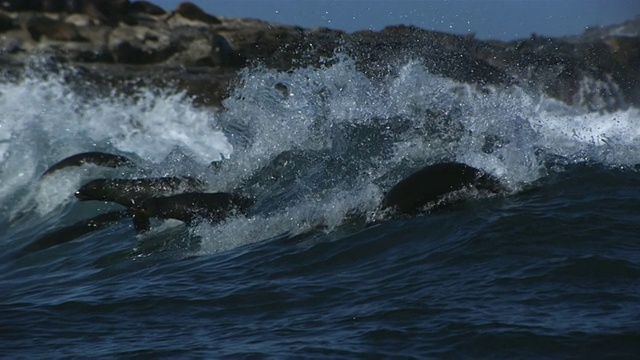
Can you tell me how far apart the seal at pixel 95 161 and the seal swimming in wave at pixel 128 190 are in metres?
2.98

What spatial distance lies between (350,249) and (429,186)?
1.10 meters

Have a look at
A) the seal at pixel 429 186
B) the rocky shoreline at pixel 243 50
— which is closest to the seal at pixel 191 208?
the seal at pixel 429 186

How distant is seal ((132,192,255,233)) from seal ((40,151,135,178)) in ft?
13.1

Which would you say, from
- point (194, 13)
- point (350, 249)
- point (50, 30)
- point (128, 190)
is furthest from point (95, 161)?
point (194, 13)

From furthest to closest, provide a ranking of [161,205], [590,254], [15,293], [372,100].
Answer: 1. [372,100]
2. [161,205]
3. [15,293]
4. [590,254]

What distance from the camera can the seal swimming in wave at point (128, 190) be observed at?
1264 centimetres

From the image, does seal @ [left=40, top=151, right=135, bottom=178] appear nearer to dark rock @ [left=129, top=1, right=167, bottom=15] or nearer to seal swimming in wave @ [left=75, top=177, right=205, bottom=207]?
seal swimming in wave @ [left=75, top=177, right=205, bottom=207]

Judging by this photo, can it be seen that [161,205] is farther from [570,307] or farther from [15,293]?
[570,307]

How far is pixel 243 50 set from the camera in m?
31.0

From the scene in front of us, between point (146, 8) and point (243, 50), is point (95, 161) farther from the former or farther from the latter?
point (146, 8)

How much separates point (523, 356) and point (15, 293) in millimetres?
4980

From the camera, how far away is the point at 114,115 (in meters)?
22.4

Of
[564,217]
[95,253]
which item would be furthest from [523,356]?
[95,253]

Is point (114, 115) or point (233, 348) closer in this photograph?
point (233, 348)
